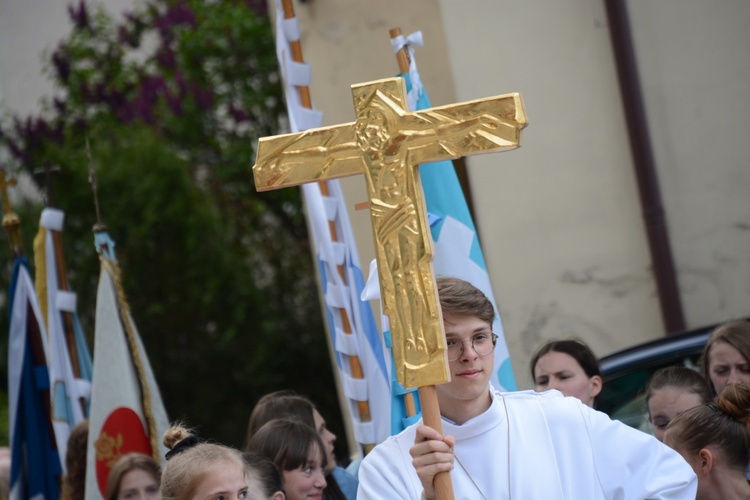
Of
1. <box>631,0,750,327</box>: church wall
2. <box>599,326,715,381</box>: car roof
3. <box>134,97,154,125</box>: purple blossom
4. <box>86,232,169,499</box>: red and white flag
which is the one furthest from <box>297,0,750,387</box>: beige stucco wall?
<box>134,97,154,125</box>: purple blossom

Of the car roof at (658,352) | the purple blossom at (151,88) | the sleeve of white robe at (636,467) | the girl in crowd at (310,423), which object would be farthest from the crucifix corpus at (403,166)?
the purple blossom at (151,88)

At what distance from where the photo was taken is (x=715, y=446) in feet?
12.0

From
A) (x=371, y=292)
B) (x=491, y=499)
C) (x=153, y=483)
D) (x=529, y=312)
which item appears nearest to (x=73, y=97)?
(x=529, y=312)

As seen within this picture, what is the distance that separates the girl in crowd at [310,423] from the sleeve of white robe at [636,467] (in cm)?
192

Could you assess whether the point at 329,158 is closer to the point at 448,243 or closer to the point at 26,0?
the point at 448,243

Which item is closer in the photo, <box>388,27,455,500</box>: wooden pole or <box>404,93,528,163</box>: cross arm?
<box>388,27,455,500</box>: wooden pole

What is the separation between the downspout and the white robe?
12.6 feet

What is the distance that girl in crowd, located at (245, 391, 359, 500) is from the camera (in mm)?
4820

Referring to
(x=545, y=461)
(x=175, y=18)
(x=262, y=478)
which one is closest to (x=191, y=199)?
(x=175, y=18)

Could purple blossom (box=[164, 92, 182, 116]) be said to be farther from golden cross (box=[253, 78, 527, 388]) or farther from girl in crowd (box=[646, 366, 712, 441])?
golden cross (box=[253, 78, 527, 388])

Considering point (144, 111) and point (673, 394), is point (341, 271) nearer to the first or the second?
point (673, 394)

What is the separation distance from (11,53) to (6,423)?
507 centimetres

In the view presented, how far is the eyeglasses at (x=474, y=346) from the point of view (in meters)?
3.04

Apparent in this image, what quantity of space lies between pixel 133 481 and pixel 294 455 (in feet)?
2.66
